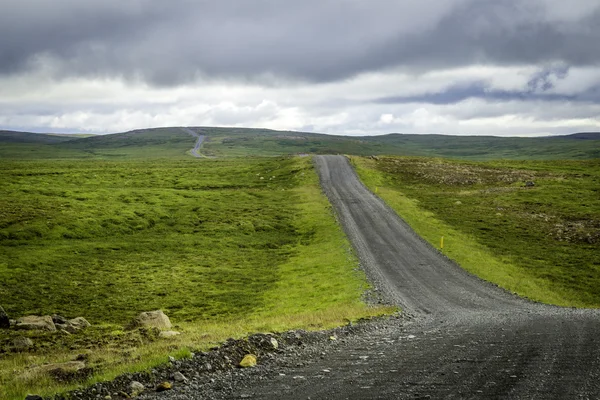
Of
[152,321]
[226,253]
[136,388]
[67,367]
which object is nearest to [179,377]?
[136,388]

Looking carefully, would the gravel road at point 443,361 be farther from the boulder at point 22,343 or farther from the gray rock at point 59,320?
the gray rock at point 59,320

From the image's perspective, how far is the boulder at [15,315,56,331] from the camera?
2967cm

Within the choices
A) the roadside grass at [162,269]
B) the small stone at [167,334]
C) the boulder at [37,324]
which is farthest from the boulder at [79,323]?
the small stone at [167,334]

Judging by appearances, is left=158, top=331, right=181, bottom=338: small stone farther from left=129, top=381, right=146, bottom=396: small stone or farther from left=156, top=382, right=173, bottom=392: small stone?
left=156, top=382, right=173, bottom=392: small stone

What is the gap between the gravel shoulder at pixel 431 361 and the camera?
45.3 ft

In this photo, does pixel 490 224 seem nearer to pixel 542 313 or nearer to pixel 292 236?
pixel 292 236

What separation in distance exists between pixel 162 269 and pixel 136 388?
36077 mm

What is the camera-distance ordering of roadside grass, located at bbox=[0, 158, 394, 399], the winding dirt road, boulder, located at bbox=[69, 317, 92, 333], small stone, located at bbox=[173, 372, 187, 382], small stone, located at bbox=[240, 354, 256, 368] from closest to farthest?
the winding dirt road, small stone, located at bbox=[173, 372, 187, 382], small stone, located at bbox=[240, 354, 256, 368], roadside grass, located at bbox=[0, 158, 394, 399], boulder, located at bbox=[69, 317, 92, 333]

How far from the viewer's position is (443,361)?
1669 cm

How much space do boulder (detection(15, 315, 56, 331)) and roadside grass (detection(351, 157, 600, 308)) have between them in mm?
34196

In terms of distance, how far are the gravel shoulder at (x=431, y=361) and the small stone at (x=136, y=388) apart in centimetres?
30

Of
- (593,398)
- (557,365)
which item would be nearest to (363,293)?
(557,365)

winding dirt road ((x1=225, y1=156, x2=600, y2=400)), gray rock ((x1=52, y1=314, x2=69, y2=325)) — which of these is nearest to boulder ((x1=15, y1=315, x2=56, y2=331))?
gray rock ((x1=52, y1=314, x2=69, y2=325))

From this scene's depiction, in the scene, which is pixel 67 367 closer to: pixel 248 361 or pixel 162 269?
pixel 248 361
